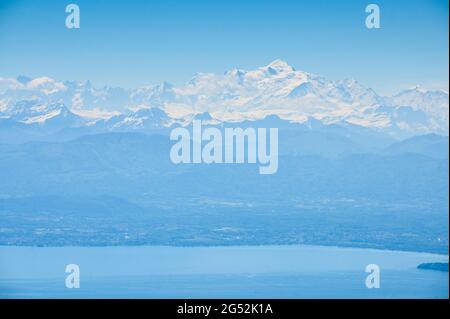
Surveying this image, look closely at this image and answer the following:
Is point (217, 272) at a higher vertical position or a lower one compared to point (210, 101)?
lower

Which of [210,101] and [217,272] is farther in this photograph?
[210,101]

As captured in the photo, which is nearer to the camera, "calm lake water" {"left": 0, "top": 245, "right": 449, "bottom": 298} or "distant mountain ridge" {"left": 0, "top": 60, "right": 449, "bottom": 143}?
"calm lake water" {"left": 0, "top": 245, "right": 449, "bottom": 298}

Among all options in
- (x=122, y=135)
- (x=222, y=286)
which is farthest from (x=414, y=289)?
(x=122, y=135)

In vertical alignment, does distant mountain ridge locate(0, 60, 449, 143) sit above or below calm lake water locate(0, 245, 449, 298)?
above

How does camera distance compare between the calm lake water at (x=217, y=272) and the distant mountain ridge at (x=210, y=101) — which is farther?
the distant mountain ridge at (x=210, y=101)

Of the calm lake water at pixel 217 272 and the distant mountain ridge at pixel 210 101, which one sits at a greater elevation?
the distant mountain ridge at pixel 210 101
